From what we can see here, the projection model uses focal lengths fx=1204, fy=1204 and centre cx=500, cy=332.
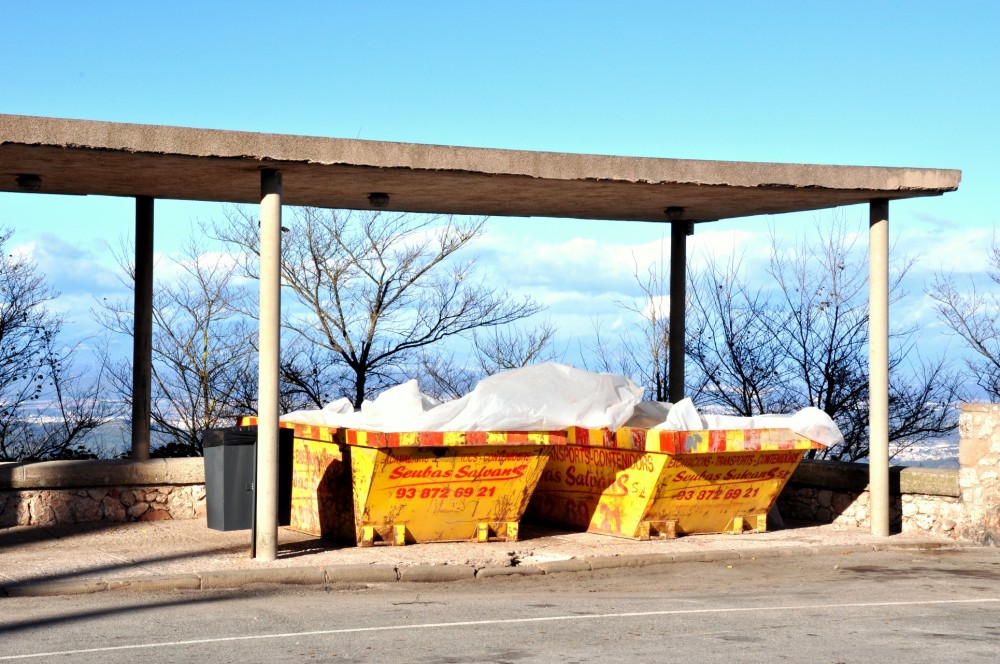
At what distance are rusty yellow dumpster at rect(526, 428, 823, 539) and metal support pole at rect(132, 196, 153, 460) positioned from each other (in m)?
4.25

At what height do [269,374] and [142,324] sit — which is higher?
[142,324]

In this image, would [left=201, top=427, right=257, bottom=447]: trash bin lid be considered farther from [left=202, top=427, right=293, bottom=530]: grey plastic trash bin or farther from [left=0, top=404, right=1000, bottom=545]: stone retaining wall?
[left=0, top=404, right=1000, bottom=545]: stone retaining wall

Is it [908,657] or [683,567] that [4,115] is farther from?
[908,657]

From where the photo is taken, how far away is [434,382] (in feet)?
74.1

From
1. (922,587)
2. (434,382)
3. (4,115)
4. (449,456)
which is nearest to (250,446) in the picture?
(449,456)

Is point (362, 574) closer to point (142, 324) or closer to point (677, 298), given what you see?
point (142, 324)

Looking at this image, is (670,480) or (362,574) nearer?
(362,574)

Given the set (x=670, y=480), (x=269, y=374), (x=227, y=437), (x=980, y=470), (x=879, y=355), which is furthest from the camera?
(x=879, y=355)

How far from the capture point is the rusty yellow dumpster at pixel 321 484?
35.9ft

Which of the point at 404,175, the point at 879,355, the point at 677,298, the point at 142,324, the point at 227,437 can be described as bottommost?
the point at 227,437

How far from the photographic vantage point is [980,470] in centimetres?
1169

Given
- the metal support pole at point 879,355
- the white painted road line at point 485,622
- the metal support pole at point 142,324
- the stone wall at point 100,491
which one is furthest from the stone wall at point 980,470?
the metal support pole at point 142,324

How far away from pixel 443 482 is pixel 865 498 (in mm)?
4737

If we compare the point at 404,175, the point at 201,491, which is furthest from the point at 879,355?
the point at 201,491
